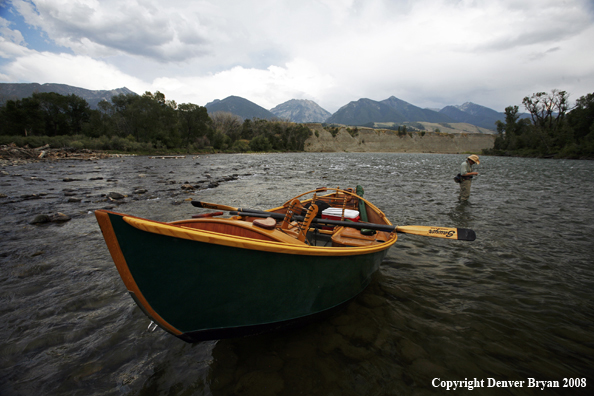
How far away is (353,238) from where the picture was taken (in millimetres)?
5105

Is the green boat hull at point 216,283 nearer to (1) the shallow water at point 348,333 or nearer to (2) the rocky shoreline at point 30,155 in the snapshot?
(1) the shallow water at point 348,333

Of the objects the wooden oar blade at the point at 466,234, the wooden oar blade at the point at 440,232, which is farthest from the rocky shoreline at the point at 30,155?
the wooden oar blade at the point at 466,234

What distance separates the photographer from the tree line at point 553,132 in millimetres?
52403

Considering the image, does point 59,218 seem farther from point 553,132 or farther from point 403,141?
point 403,141

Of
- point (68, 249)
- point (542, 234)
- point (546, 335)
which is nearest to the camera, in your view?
point (546, 335)

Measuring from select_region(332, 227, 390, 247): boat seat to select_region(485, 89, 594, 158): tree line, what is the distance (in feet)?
242

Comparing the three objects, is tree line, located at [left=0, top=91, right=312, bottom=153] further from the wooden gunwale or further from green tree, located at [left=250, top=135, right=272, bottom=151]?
the wooden gunwale

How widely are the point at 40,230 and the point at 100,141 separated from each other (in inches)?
1876

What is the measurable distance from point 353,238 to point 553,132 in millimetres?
86546

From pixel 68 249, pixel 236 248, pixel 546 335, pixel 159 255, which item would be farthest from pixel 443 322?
pixel 68 249

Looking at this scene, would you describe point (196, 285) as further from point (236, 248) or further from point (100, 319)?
point (100, 319)

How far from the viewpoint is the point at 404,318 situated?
3.90 m

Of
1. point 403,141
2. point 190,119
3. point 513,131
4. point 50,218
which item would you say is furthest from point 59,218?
point 403,141

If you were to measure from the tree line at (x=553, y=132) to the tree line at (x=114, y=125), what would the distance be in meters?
82.2
